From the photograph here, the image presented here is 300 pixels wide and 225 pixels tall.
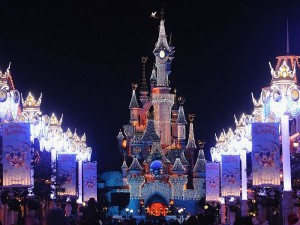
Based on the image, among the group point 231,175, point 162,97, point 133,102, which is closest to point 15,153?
point 231,175

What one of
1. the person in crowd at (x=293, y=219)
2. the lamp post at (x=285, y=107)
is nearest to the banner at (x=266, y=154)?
the lamp post at (x=285, y=107)

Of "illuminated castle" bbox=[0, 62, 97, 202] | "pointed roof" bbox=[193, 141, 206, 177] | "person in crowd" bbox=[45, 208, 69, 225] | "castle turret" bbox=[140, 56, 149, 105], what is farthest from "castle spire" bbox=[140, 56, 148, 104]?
"person in crowd" bbox=[45, 208, 69, 225]

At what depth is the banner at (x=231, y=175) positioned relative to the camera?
140 ft

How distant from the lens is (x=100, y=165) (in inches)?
4279

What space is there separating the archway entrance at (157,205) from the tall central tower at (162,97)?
25.6ft

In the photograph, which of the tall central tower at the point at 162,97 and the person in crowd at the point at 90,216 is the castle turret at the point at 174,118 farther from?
the person in crowd at the point at 90,216

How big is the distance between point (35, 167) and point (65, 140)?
10168 millimetres

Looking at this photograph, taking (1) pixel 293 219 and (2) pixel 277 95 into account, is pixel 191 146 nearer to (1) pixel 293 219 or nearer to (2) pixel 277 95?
(2) pixel 277 95

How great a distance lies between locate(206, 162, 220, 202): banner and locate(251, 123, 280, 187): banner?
67.7 ft

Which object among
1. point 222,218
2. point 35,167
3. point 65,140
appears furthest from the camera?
point 222,218

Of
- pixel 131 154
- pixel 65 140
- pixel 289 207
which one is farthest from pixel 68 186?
pixel 131 154

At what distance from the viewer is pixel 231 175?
4303cm

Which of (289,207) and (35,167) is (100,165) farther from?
(289,207)

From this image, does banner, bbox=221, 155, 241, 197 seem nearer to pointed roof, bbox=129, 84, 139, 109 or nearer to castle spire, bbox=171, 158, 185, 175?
castle spire, bbox=171, 158, 185, 175
